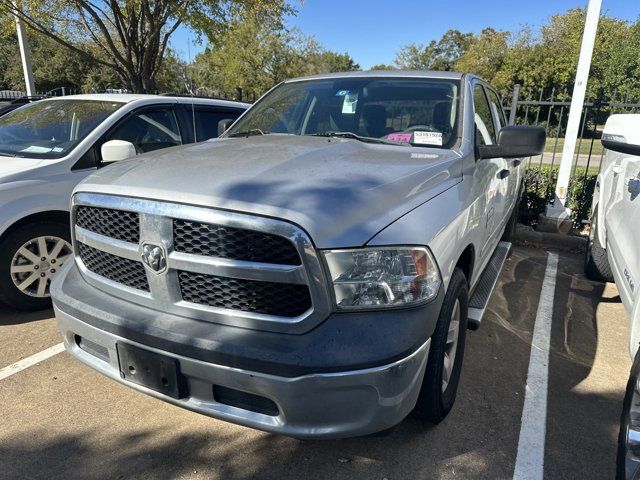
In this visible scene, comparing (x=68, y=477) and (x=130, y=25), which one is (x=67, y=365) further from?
(x=130, y=25)

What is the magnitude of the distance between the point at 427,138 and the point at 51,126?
339 cm

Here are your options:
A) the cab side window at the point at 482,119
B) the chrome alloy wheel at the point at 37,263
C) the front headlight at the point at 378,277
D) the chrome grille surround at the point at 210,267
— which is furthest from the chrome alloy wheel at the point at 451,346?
the chrome alloy wheel at the point at 37,263

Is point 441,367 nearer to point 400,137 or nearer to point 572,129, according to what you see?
point 400,137

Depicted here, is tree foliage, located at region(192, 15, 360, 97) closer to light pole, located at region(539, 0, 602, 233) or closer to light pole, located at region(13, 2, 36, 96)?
light pole, located at region(13, 2, 36, 96)

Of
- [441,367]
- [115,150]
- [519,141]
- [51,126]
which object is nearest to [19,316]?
[115,150]

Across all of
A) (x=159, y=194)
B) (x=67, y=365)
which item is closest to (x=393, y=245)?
(x=159, y=194)

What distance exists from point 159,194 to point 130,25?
955 centimetres

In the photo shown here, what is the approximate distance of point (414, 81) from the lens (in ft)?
11.2

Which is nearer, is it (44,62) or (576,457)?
(576,457)

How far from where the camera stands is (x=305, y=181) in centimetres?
206

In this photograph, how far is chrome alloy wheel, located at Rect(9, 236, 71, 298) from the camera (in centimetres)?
367

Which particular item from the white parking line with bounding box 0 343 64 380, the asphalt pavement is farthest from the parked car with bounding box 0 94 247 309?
the white parking line with bounding box 0 343 64 380

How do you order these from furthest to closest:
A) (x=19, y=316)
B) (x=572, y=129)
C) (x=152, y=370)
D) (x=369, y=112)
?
(x=572, y=129) < (x=19, y=316) < (x=369, y=112) < (x=152, y=370)

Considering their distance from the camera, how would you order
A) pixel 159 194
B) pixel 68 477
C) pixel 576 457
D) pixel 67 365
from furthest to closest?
pixel 67 365, pixel 576 457, pixel 68 477, pixel 159 194
